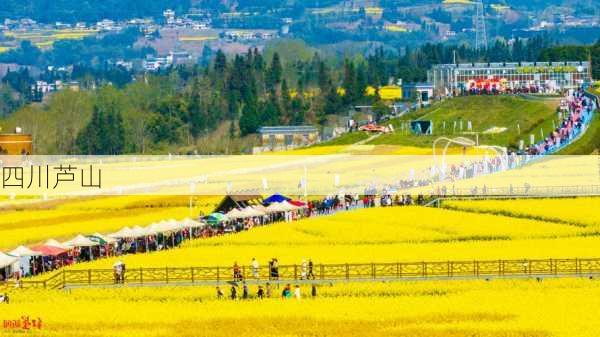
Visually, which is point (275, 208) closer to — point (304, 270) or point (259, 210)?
Result: point (259, 210)

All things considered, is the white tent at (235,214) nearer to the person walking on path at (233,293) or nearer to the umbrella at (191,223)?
the umbrella at (191,223)

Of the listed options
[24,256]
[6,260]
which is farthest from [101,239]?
[6,260]

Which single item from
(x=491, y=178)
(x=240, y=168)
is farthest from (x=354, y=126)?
(x=491, y=178)

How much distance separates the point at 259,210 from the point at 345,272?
Answer: 21.4 metres

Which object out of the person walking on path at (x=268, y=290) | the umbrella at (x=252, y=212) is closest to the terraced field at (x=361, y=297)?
the person walking on path at (x=268, y=290)

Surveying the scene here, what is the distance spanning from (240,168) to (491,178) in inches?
1143

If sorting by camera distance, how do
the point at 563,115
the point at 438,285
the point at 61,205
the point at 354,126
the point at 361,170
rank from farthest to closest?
the point at 354,126 → the point at 563,115 → the point at 361,170 → the point at 61,205 → the point at 438,285

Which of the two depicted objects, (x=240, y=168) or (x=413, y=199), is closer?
(x=413, y=199)

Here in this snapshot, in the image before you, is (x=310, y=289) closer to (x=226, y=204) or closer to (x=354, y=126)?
(x=226, y=204)

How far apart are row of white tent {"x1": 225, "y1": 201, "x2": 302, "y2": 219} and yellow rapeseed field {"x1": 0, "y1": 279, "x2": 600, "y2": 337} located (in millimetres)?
20059

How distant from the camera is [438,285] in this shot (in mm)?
77125

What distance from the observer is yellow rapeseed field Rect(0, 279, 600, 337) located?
69.1m

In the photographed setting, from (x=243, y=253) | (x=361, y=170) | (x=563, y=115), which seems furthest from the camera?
(x=563, y=115)

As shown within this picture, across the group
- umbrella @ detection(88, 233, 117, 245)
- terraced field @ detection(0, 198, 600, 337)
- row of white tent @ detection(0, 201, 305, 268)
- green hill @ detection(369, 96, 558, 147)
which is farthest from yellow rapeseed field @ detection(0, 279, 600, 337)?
green hill @ detection(369, 96, 558, 147)
